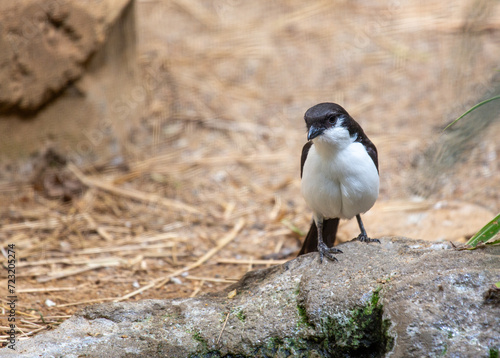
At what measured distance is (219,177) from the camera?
6230 millimetres

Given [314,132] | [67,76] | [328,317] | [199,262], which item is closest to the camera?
[328,317]

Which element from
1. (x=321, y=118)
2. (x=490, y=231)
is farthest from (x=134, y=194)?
(x=490, y=231)

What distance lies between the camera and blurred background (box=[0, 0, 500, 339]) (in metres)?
4.69

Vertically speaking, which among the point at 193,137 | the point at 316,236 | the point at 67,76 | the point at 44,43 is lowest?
the point at 193,137

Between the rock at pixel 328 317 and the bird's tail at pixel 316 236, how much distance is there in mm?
779

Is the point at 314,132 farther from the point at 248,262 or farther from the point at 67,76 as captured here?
the point at 67,76

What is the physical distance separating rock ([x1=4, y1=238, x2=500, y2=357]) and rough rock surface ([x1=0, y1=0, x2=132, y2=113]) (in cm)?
292

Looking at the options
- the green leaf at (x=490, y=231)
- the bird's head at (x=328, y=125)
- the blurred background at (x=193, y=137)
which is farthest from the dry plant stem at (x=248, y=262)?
the green leaf at (x=490, y=231)

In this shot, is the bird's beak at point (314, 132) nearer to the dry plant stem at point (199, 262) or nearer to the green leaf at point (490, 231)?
the green leaf at point (490, 231)

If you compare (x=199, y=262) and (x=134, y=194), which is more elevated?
(x=134, y=194)

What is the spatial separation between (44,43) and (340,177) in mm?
3390

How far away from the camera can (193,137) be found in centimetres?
682

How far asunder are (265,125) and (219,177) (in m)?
1.19

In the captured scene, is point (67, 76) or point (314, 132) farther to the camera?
point (67, 76)
